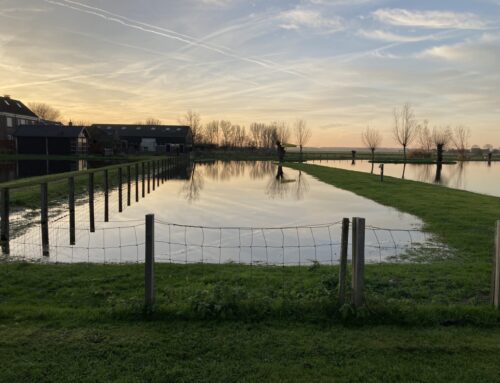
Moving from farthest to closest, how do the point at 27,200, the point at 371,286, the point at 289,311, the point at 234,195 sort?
the point at 234,195
the point at 27,200
the point at 371,286
the point at 289,311

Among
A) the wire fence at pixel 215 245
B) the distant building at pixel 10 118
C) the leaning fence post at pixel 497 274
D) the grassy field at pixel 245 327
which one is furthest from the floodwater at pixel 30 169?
the leaning fence post at pixel 497 274

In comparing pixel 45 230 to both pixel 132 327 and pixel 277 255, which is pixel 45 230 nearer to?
pixel 277 255

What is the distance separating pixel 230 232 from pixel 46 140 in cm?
6336

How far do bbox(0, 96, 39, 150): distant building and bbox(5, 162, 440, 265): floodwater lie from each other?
58.0 metres

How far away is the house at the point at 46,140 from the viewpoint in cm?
6631

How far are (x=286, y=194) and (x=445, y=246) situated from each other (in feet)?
41.6

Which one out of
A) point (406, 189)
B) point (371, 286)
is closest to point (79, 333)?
point (371, 286)

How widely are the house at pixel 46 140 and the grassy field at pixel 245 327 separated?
63.9 metres

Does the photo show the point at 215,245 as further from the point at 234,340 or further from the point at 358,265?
the point at 234,340

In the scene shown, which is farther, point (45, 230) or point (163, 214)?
point (163, 214)

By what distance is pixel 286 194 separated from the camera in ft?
75.7

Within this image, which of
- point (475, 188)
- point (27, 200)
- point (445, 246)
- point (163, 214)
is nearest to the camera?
point (445, 246)

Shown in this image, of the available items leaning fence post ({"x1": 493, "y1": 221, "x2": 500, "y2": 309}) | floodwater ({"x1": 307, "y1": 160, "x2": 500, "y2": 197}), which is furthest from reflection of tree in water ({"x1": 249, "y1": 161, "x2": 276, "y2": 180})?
leaning fence post ({"x1": 493, "y1": 221, "x2": 500, "y2": 309})

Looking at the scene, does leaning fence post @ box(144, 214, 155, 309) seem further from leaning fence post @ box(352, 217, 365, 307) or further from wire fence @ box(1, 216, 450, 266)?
wire fence @ box(1, 216, 450, 266)
